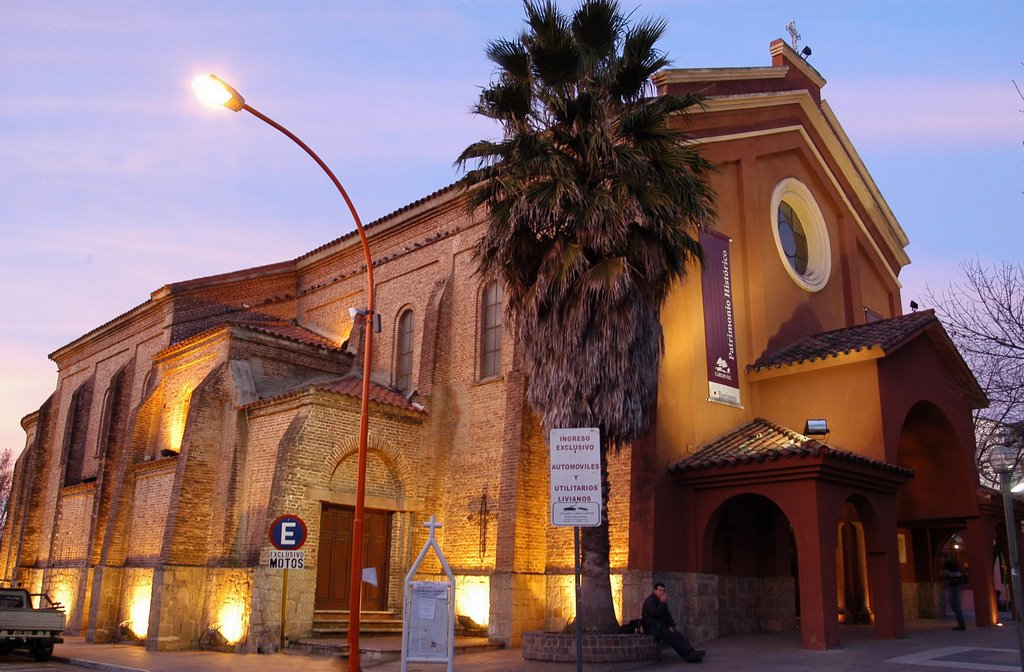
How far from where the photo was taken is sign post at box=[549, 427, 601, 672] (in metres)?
8.78

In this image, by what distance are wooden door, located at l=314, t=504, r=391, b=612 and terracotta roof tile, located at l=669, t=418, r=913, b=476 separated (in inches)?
292

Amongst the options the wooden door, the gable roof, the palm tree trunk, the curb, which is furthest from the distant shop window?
the curb

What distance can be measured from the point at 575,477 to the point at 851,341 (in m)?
12.7

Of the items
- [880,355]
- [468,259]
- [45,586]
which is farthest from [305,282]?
[880,355]

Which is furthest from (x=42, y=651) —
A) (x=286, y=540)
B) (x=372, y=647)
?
(x=286, y=540)

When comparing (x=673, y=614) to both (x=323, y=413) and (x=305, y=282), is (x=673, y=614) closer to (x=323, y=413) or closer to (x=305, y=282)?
(x=323, y=413)

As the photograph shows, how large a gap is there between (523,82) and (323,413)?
8.53 m

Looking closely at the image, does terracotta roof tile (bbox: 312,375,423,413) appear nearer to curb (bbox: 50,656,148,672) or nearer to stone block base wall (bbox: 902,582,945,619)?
curb (bbox: 50,656,148,672)

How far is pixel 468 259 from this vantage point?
22391 mm

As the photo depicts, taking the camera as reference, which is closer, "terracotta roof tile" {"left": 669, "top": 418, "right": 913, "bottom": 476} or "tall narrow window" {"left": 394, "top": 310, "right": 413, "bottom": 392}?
"terracotta roof tile" {"left": 669, "top": 418, "right": 913, "bottom": 476}

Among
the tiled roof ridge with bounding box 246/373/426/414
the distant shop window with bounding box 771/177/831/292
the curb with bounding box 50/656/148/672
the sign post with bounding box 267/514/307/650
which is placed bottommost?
the curb with bounding box 50/656/148/672

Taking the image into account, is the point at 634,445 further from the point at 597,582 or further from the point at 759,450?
the point at 597,582

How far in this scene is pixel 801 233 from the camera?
24.0 m

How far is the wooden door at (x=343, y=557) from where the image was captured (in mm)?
19688
